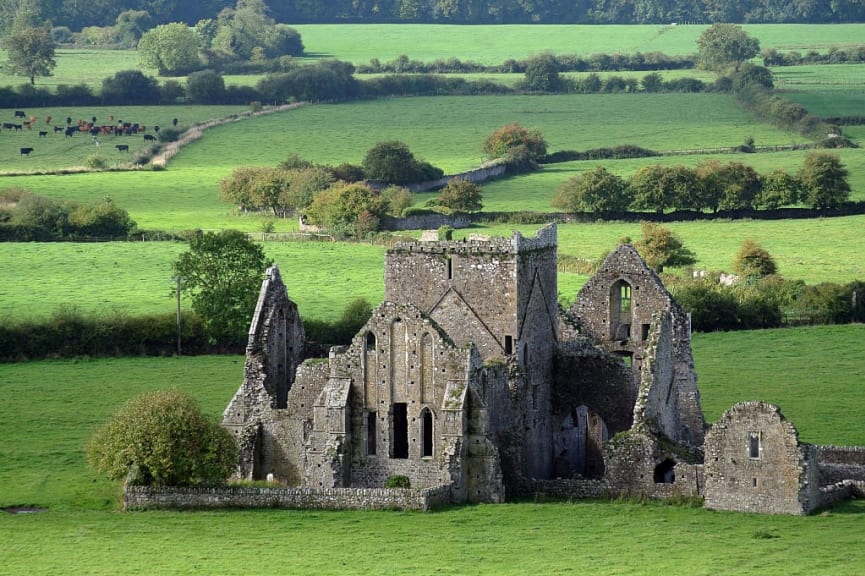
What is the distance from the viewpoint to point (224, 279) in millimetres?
79062

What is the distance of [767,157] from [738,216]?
2152 cm

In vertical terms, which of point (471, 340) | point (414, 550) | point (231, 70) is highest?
point (231, 70)

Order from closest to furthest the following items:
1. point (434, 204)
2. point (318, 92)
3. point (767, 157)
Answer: point (434, 204) < point (767, 157) < point (318, 92)

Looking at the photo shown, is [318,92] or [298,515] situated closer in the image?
[298,515]

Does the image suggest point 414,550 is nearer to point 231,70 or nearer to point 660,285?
point 660,285

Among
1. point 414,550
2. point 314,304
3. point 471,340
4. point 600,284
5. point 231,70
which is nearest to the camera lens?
point 414,550

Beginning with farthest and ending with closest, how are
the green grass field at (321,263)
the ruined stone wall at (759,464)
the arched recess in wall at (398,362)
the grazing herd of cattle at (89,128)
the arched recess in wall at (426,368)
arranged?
the grazing herd of cattle at (89,128) → the green grass field at (321,263) → the arched recess in wall at (398,362) → the arched recess in wall at (426,368) → the ruined stone wall at (759,464)

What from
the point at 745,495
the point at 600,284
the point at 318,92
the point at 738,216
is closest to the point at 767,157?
the point at 738,216

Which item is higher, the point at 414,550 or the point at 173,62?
the point at 173,62

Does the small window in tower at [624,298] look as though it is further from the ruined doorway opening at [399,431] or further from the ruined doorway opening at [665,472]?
the ruined doorway opening at [399,431]

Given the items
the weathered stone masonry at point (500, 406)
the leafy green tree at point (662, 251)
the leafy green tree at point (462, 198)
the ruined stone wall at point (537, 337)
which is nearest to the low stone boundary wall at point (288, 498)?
the weathered stone masonry at point (500, 406)

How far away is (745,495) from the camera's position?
166 feet

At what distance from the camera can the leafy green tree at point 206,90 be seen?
17762 cm

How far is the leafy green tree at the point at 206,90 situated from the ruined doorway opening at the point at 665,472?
127 m
